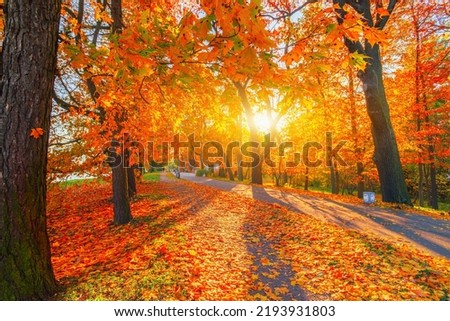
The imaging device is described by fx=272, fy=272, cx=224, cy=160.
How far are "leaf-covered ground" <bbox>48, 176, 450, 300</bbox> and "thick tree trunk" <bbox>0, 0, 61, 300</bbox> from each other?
0.82m

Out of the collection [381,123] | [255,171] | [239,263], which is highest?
[381,123]

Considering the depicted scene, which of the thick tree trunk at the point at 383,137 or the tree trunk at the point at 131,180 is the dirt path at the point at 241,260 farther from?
the tree trunk at the point at 131,180

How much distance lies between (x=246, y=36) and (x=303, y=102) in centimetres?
131

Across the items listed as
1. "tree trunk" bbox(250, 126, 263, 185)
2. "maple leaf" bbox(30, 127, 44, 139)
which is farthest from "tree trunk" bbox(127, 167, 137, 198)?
"tree trunk" bbox(250, 126, 263, 185)

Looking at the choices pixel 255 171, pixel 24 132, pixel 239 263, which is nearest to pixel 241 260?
pixel 239 263

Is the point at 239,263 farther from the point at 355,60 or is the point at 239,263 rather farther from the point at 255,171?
the point at 255,171

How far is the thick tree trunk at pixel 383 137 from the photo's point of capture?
32.8ft

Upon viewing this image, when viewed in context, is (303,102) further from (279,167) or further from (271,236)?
(279,167)

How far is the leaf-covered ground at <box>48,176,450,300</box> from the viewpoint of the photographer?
404 cm

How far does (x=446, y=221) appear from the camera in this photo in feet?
Answer: 24.8

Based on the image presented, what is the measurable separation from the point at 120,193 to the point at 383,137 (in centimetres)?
954

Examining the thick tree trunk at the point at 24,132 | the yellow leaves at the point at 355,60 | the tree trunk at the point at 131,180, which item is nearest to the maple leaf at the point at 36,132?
the thick tree trunk at the point at 24,132

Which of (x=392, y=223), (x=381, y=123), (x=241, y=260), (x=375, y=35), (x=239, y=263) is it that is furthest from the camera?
(x=381, y=123)

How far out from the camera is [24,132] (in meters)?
3.50
